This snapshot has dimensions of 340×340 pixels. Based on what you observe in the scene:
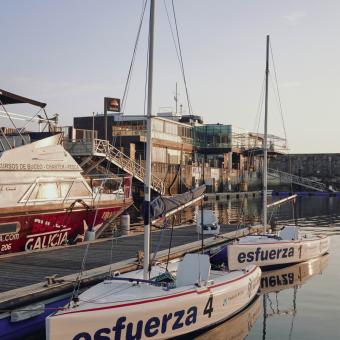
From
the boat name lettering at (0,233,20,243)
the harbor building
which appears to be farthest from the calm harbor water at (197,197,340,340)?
the harbor building

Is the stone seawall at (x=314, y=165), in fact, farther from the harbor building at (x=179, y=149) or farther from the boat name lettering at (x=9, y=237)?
the boat name lettering at (x=9, y=237)

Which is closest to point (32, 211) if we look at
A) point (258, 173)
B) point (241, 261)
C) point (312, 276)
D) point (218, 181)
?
point (241, 261)

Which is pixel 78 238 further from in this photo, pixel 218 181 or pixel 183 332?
pixel 218 181

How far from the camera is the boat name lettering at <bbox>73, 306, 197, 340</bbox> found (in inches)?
372

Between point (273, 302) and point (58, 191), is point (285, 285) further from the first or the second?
Answer: point (58, 191)

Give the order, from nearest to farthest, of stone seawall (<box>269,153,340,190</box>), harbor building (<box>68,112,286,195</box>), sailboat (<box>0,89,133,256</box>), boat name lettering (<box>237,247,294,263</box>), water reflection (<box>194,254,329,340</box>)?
water reflection (<box>194,254,329,340</box>) → boat name lettering (<box>237,247,294,263</box>) → sailboat (<box>0,89,133,256</box>) → harbor building (<box>68,112,286,195</box>) → stone seawall (<box>269,153,340,190</box>)

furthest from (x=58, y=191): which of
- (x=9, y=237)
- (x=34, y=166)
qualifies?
(x=9, y=237)

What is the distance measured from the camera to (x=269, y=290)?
16.6 meters

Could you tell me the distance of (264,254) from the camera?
18.4 m

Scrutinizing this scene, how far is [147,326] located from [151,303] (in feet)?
1.56

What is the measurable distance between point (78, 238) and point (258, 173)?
61.1 metres

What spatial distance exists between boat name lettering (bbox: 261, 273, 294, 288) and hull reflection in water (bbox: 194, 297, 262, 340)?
3289mm

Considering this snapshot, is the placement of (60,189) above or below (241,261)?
above

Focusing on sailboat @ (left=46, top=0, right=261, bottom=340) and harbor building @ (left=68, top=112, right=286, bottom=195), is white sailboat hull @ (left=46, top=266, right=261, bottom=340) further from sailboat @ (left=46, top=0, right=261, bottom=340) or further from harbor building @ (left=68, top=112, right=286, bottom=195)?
harbor building @ (left=68, top=112, right=286, bottom=195)
